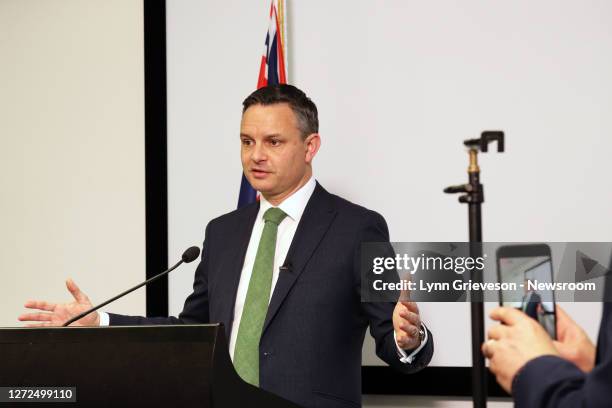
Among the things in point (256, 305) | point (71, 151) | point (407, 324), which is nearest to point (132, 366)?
point (407, 324)

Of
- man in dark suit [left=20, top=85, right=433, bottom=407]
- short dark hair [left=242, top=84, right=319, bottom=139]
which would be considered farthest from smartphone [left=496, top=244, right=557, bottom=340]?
short dark hair [left=242, top=84, right=319, bottom=139]

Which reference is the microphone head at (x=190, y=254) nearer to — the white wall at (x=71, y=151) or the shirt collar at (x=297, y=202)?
the shirt collar at (x=297, y=202)

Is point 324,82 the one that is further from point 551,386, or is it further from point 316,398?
point 551,386

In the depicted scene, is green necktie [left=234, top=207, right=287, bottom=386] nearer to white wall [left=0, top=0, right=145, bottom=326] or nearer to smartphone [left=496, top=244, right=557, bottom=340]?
white wall [left=0, top=0, right=145, bottom=326]

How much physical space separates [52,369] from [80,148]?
2.34m

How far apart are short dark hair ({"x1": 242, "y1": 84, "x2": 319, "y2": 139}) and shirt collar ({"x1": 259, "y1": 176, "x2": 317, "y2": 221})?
0.60 ft

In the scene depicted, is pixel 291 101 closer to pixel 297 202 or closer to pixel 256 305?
pixel 297 202

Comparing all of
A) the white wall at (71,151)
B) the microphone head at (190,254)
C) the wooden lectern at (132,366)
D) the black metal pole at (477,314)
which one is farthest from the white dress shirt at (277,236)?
the black metal pole at (477,314)

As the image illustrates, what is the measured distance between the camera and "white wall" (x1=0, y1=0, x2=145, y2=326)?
3.78m

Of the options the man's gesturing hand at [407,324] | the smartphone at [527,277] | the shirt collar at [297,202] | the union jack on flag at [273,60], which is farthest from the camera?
the union jack on flag at [273,60]

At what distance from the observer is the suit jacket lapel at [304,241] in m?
2.57

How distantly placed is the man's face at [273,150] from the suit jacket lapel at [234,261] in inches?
5.6

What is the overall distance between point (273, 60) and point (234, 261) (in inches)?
38.3

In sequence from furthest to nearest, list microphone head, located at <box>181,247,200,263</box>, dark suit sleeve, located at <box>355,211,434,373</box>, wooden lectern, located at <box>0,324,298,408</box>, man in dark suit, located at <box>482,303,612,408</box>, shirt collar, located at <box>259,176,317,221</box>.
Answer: shirt collar, located at <box>259,176,317,221</box>
dark suit sleeve, located at <box>355,211,434,373</box>
microphone head, located at <box>181,247,200,263</box>
wooden lectern, located at <box>0,324,298,408</box>
man in dark suit, located at <box>482,303,612,408</box>
